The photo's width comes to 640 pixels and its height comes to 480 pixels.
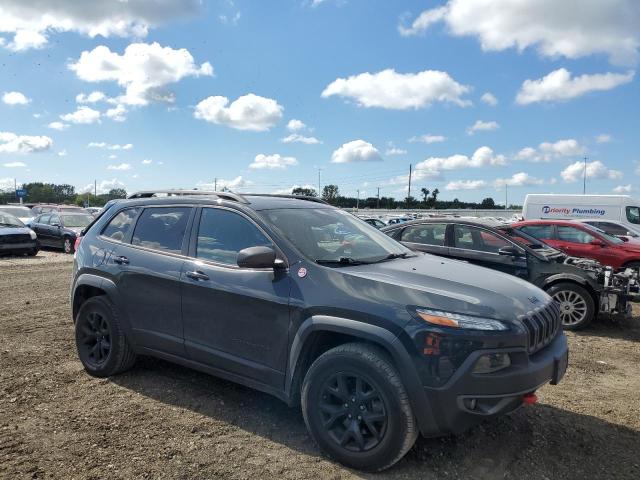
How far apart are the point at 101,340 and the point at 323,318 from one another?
8.52 feet

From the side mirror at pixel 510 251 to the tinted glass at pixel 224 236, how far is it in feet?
16.3

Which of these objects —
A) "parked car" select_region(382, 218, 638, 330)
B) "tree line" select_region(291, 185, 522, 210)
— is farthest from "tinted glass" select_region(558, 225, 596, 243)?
"tree line" select_region(291, 185, 522, 210)

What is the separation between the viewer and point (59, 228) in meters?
18.3

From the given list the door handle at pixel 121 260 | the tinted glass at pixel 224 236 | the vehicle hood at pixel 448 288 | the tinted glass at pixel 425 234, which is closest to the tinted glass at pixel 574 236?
the tinted glass at pixel 425 234

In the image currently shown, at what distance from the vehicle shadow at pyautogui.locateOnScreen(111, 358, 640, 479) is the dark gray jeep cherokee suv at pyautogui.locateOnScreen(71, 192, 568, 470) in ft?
1.19

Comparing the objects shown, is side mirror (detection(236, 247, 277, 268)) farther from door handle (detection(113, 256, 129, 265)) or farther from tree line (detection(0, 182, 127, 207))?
tree line (detection(0, 182, 127, 207))

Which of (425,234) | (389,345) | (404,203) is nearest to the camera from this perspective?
(389,345)

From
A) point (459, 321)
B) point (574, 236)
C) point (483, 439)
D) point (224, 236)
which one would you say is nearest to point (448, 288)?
point (459, 321)

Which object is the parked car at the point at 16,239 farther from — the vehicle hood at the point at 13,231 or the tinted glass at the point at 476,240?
the tinted glass at the point at 476,240

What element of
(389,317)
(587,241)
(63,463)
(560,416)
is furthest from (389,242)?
(587,241)

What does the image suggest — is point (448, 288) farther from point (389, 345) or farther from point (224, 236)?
point (224, 236)

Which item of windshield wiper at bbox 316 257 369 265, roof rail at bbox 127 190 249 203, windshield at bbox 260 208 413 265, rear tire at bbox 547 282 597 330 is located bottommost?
rear tire at bbox 547 282 597 330

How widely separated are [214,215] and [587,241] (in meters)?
9.04

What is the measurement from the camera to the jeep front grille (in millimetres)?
3109
